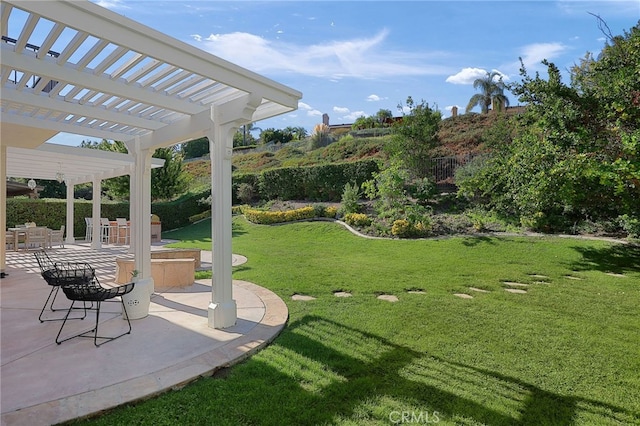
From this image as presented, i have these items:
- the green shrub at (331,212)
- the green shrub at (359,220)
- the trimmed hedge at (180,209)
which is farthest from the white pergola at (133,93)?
the trimmed hedge at (180,209)

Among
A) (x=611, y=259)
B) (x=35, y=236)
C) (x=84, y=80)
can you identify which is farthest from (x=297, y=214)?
(x=84, y=80)

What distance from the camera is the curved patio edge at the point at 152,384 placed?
88.0 inches

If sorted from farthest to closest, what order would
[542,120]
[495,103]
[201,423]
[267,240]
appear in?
[495,103], [267,240], [542,120], [201,423]

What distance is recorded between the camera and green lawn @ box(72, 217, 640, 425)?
2363mm

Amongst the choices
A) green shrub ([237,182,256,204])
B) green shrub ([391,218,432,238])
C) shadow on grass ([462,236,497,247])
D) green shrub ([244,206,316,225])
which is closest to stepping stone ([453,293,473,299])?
shadow on grass ([462,236,497,247])

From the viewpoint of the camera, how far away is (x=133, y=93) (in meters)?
3.67

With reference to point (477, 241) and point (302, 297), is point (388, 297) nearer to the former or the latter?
point (302, 297)

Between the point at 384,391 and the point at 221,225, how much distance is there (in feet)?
7.93

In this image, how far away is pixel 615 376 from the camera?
9.49 ft

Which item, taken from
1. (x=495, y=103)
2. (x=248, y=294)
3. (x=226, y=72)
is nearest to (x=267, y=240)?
(x=248, y=294)

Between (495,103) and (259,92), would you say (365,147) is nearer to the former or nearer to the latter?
(495,103)

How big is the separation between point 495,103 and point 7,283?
120 ft
